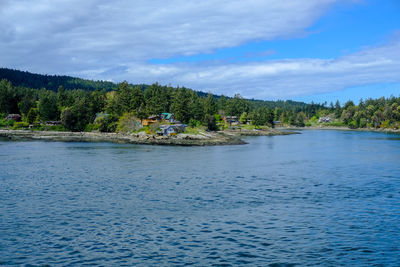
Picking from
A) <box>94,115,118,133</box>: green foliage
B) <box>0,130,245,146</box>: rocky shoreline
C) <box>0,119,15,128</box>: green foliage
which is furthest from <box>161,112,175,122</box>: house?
<box>0,119,15,128</box>: green foliage

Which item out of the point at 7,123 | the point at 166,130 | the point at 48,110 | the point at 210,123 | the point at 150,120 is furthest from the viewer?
the point at 48,110

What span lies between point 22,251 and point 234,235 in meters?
12.8

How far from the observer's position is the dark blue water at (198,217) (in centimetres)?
1927

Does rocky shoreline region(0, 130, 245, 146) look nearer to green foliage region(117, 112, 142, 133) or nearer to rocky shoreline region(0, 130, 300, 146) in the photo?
rocky shoreline region(0, 130, 300, 146)

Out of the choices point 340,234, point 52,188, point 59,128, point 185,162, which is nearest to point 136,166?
point 185,162

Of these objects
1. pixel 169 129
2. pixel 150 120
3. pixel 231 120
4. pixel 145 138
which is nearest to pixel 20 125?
pixel 150 120

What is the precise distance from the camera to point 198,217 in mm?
26203

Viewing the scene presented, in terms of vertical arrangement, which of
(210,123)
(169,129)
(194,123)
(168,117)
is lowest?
(169,129)

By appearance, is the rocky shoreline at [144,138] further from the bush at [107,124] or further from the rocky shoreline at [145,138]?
the bush at [107,124]

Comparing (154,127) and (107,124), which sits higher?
(107,124)

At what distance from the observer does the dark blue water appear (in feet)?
63.2

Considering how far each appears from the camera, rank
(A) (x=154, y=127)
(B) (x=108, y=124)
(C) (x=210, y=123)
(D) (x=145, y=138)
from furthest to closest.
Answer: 1. (C) (x=210, y=123)
2. (B) (x=108, y=124)
3. (A) (x=154, y=127)
4. (D) (x=145, y=138)

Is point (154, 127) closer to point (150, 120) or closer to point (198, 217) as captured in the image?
point (150, 120)

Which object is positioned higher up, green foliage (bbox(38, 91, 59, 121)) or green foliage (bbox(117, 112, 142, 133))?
green foliage (bbox(38, 91, 59, 121))
